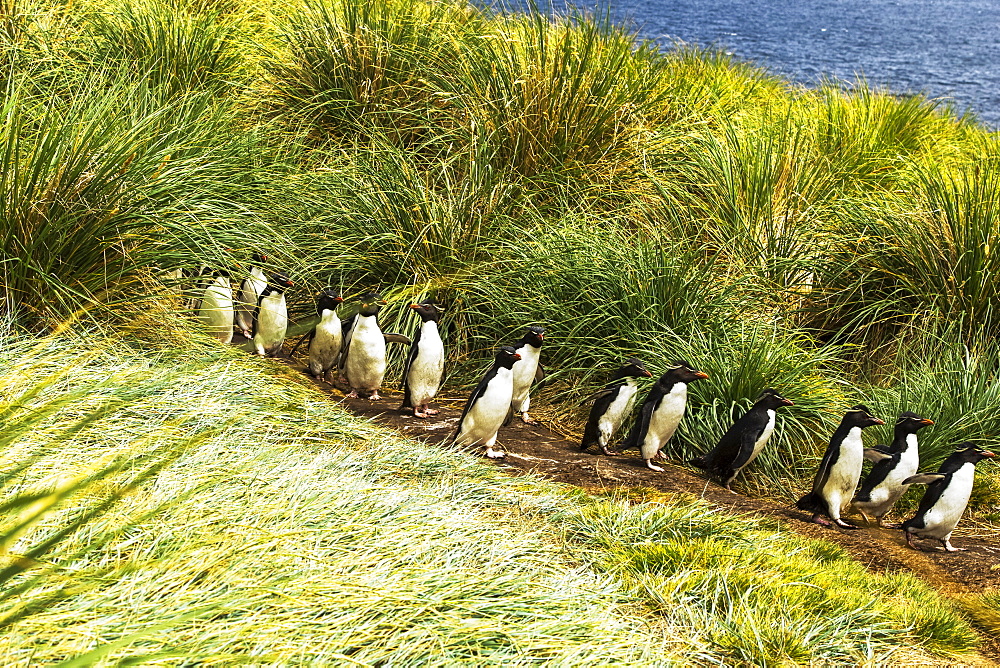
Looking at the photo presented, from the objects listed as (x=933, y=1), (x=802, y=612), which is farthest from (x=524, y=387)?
(x=933, y=1)

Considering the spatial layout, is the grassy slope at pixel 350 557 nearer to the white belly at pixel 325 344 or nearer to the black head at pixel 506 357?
the black head at pixel 506 357

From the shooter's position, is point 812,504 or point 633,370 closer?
point 812,504

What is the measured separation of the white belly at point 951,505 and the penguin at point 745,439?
0.81 m

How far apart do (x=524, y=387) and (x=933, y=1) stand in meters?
70.4

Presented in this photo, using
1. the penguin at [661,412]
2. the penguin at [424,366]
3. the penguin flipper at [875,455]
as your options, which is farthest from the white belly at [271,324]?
the penguin flipper at [875,455]

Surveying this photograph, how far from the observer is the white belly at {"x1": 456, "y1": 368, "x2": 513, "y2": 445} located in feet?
15.5

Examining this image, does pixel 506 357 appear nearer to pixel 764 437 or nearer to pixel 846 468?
pixel 764 437

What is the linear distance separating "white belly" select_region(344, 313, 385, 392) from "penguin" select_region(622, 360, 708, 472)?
139cm

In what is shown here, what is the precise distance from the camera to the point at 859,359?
256 inches

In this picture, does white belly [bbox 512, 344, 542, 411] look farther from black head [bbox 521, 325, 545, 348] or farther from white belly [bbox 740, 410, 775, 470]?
white belly [bbox 740, 410, 775, 470]

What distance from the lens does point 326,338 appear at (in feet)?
18.4

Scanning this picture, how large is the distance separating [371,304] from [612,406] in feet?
4.64

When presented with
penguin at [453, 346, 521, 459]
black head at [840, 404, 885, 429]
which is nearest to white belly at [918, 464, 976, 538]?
black head at [840, 404, 885, 429]

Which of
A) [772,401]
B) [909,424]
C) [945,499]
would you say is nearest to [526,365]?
[772,401]
